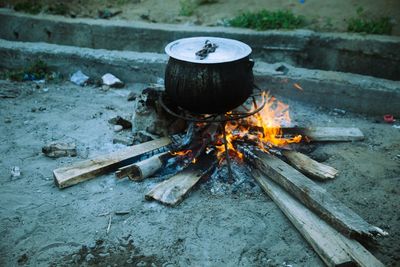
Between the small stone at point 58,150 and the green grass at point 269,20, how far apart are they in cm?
364

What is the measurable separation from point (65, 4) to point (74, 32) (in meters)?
1.22

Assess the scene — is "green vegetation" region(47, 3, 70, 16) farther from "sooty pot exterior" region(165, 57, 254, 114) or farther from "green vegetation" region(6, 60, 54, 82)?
"sooty pot exterior" region(165, 57, 254, 114)

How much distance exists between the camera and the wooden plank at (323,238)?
2.84m

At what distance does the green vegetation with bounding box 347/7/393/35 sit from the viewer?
5.75 metres

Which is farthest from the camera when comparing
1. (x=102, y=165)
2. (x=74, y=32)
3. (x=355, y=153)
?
(x=74, y=32)

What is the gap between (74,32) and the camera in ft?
→ 23.1

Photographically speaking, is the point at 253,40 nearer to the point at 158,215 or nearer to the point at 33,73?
the point at 158,215

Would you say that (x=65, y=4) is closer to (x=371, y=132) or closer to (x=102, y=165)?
(x=102, y=165)

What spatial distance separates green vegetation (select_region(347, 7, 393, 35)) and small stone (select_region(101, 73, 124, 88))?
155 inches

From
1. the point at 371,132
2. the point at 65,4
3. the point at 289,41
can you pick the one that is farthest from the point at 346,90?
the point at 65,4

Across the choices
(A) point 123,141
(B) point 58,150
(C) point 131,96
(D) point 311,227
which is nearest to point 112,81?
(C) point 131,96

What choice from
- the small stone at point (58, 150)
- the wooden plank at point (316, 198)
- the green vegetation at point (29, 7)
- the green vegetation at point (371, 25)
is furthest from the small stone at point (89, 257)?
the green vegetation at point (29, 7)

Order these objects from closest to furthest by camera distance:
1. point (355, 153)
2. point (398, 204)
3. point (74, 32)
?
point (398, 204)
point (355, 153)
point (74, 32)

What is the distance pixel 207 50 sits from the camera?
146 inches
